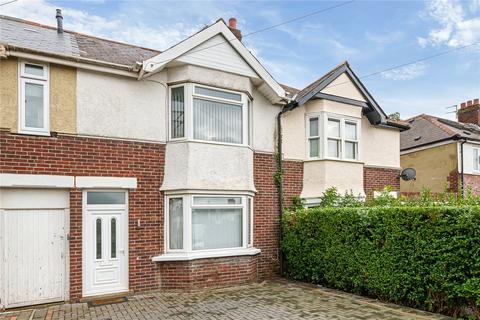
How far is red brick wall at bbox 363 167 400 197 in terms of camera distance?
13.4 meters

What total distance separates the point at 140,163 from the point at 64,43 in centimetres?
382

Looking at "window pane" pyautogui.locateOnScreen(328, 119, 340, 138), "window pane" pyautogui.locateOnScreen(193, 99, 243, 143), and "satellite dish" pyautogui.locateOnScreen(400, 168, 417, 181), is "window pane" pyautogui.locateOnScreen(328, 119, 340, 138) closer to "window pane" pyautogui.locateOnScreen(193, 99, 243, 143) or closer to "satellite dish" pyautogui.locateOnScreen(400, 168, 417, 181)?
"window pane" pyautogui.locateOnScreen(193, 99, 243, 143)

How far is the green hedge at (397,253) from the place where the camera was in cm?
677

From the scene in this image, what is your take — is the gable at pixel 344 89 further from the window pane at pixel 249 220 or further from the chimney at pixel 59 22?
the chimney at pixel 59 22

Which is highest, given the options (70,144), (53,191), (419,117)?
(419,117)

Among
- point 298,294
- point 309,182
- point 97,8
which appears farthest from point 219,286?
point 97,8

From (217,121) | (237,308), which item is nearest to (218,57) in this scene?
(217,121)

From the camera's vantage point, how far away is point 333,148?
40.6 ft

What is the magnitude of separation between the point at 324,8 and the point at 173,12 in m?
4.04

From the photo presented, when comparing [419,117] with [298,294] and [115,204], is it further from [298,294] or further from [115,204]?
[115,204]

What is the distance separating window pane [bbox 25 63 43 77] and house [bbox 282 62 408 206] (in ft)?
23.4

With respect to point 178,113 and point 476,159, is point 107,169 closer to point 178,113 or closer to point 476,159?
point 178,113

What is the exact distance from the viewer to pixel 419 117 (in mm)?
22922

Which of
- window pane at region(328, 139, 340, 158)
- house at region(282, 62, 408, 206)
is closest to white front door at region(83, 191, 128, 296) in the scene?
house at region(282, 62, 408, 206)
